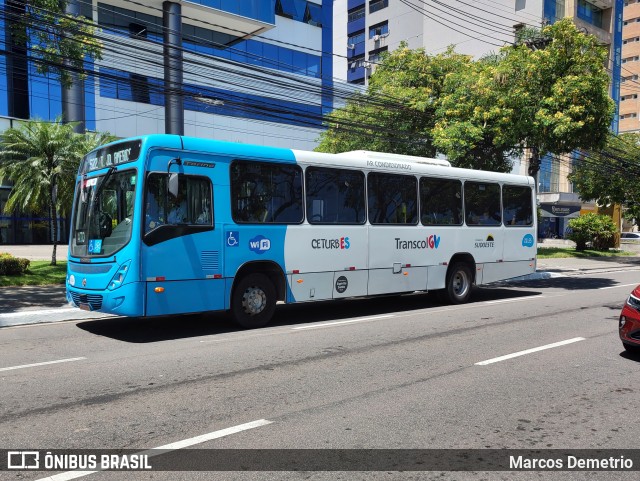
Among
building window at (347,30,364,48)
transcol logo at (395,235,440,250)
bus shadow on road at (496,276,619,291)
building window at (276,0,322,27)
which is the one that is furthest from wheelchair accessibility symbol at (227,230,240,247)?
building window at (347,30,364,48)

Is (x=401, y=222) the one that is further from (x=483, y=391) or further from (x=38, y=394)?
(x=38, y=394)

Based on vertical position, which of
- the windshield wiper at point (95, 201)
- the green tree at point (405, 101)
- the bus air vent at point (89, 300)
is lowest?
the bus air vent at point (89, 300)

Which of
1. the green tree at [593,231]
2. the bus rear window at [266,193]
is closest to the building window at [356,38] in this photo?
the green tree at [593,231]

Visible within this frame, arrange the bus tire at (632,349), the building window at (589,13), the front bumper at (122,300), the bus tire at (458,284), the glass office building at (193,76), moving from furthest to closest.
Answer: the building window at (589,13) < the glass office building at (193,76) < the bus tire at (458,284) < the front bumper at (122,300) < the bus tire at (632,349)

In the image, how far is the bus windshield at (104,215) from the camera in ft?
30.0

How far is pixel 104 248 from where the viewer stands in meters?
9.34

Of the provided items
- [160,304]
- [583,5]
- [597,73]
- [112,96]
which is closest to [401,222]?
[160,304]

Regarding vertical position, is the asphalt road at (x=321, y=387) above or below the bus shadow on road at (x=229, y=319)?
above

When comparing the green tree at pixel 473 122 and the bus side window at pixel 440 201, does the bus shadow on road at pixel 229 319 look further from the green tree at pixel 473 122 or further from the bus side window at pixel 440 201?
the green tree at pixel 473 122

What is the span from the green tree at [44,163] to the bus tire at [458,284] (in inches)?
619

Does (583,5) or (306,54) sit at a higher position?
(583,5)

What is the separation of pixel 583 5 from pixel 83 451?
64.8 meters

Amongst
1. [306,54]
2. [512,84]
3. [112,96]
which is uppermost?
[306,54]

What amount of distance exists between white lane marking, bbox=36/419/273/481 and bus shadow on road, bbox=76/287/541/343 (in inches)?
181
